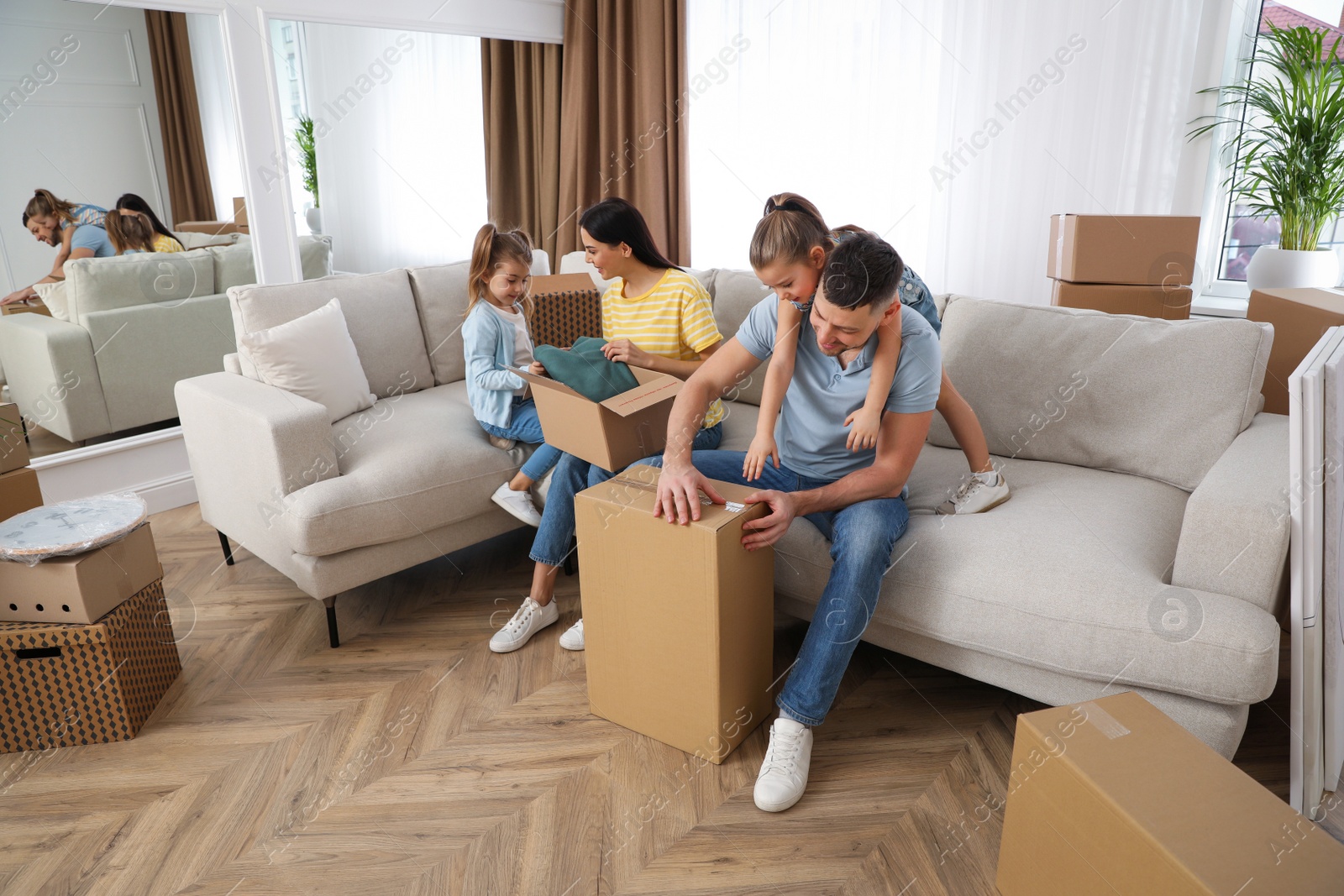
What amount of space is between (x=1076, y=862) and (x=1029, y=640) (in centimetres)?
42

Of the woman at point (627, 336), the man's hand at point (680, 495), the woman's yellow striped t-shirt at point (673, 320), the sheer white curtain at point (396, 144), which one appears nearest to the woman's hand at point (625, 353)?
the woman at point (627, 336)

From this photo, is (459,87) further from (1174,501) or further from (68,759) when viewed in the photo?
(1174,501)

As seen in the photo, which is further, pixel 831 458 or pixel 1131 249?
pixel 1131 249

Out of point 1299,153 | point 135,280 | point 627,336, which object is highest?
point 1299,153

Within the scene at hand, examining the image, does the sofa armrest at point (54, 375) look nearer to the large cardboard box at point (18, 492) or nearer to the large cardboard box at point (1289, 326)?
the large cardboard box at point (18, 492)

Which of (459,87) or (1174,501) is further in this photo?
(459,87)

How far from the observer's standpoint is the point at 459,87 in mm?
4008

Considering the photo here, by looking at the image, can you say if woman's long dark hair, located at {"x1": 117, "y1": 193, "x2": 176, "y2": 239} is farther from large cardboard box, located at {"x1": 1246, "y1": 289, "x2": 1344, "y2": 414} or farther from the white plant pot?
the white plant pot

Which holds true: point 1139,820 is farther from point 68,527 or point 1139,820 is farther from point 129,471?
point 129,471

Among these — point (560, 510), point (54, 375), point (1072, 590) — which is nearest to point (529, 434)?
point (560, 510)

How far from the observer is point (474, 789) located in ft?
5.39

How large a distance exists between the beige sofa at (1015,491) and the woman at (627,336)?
0.28 metres

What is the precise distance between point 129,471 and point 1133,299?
Answer: 3.20 meters

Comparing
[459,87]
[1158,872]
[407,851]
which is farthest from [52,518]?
[459,87]
